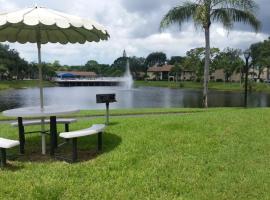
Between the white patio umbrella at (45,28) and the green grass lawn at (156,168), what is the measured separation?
1.45 meters

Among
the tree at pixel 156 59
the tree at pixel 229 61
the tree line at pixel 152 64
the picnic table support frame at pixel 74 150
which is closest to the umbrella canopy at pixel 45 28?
the picnic table support frame at pixel 74 150

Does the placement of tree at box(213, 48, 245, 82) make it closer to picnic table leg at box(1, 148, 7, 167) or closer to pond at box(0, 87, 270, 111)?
pond at box(0, 87, 270, 111)

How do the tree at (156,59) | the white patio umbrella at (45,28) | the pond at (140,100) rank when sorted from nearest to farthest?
the white patio umbrella at (45,28) → the pond at (140,100) → the tree at (156,59)

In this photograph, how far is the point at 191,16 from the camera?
2130 cm

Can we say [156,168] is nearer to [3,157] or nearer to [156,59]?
[3,157]

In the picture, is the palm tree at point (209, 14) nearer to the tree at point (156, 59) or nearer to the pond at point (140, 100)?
the pond at point (140, 100)

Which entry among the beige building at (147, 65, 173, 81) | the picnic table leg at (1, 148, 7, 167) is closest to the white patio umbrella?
the picnic table leg at (1, 148, 7, 167)

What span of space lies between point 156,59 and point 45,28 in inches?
5667

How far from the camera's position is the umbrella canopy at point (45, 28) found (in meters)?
6.25

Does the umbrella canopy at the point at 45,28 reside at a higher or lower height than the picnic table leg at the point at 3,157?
higher

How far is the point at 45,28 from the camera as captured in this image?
8055mm

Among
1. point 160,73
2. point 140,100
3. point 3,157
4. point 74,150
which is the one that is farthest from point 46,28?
point 160,73

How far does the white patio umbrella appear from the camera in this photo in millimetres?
6250

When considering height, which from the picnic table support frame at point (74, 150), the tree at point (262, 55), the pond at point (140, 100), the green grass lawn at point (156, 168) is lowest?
the pond at point (140, 100)
